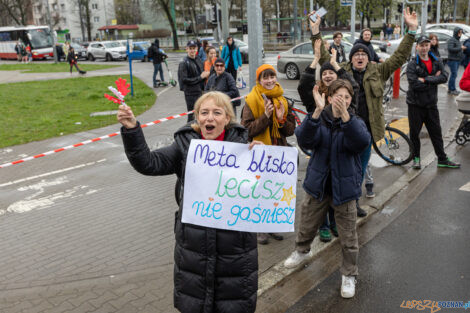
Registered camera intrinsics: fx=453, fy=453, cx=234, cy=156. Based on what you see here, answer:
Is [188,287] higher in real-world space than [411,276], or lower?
higher

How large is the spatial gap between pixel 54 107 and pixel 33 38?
3435 cm

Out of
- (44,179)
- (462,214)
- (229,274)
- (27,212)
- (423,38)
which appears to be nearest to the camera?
(229,274)

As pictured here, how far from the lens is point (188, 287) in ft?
9.11

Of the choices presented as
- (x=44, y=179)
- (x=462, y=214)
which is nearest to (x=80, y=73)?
(x=44, y=179)

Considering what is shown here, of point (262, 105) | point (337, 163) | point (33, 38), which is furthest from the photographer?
point (33, 38)

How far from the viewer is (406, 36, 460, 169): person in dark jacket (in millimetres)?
6836

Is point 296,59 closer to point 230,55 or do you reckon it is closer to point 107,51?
point 230,55

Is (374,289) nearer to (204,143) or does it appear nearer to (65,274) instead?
(204,143)

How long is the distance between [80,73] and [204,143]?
26.2 metres

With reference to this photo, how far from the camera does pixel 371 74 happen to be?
538 centimetres

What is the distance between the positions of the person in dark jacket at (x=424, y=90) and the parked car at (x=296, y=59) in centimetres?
1154

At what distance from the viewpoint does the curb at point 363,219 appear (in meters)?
4.19

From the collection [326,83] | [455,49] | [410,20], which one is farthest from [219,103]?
[455,49]

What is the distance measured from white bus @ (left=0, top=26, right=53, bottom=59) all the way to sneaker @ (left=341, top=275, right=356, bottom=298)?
45962 mm
